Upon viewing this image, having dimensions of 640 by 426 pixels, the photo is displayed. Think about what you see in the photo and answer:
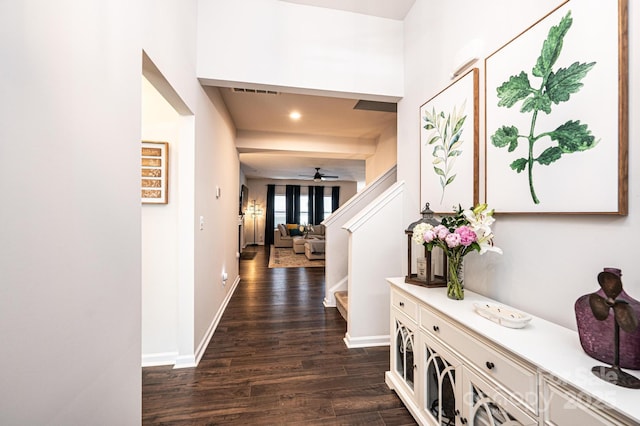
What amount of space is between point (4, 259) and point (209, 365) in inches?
70.8

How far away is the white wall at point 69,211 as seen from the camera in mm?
608

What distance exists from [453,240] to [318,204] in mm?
9143

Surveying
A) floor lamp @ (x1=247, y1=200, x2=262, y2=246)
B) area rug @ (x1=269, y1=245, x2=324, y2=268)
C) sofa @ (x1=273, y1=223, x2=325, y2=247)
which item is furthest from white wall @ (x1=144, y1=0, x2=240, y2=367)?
floor lamp @ (x1=247, y1=200, x2=262, y2=246)

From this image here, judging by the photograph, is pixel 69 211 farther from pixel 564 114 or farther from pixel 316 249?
pixel 316 249

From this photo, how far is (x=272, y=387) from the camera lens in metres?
1.74

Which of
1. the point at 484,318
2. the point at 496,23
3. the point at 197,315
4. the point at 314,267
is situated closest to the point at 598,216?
the point at 484,318

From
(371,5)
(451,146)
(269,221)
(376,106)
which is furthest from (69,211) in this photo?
(269,221)

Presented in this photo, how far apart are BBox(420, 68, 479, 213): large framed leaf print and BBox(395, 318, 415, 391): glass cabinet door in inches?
33.9

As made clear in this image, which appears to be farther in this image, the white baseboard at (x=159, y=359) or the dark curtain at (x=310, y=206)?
the dark curtain at (x=310, y=206)

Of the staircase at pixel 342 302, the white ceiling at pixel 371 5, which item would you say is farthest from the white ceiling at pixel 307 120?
the staircase at pixel 342 302

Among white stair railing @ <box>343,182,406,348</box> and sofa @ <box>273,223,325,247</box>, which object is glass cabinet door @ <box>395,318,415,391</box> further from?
sofa @ <box>273,223,325,247</box>

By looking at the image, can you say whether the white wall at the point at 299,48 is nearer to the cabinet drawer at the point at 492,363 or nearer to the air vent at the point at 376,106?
the air vent at the point at 376,106

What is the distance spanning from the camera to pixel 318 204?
1038 cm

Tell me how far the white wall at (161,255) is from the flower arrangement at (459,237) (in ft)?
6.25
